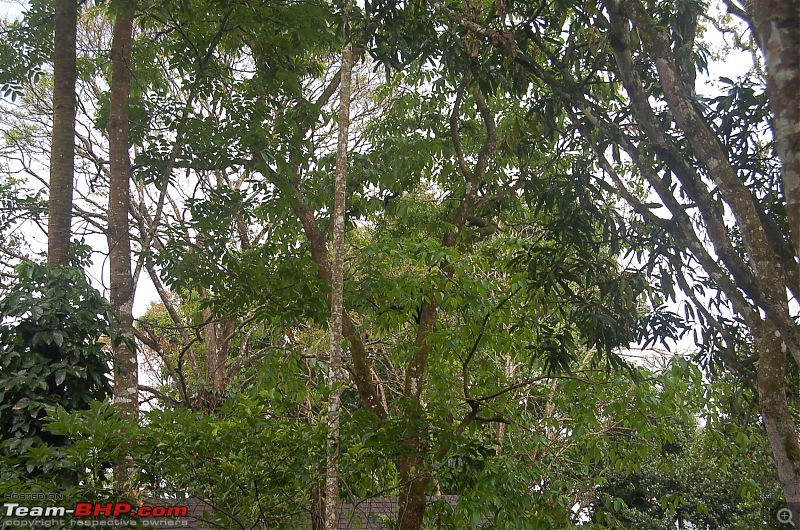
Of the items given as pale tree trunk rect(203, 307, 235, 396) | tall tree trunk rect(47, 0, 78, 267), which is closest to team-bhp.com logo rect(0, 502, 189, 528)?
tall tree trunk rect(47, 0, 78, 267)

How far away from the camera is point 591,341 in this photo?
3658 mm

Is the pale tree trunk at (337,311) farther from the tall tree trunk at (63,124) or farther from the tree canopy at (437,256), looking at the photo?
the tall tree trunk at (63,124)

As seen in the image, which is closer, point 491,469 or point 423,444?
point 491,469

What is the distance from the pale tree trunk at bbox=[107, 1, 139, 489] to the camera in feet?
13.6

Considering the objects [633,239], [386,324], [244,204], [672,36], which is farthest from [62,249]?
[672,36]

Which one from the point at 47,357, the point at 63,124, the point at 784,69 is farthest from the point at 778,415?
the point at 63,124

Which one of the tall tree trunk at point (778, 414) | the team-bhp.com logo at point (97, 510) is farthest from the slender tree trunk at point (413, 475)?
the tall tree trunk at point (778, 414)

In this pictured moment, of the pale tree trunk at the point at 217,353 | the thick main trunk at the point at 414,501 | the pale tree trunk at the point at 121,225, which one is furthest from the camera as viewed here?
the pale tree trunk at the point at 217,353

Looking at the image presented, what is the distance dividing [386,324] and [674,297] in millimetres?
2118

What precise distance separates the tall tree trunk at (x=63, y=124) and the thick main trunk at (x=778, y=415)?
4.41 m

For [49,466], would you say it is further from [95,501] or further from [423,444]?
[423,444]

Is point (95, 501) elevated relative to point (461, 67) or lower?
lower

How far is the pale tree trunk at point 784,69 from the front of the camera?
1.82 meters

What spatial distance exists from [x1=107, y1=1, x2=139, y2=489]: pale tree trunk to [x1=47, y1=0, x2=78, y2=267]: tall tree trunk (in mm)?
321
